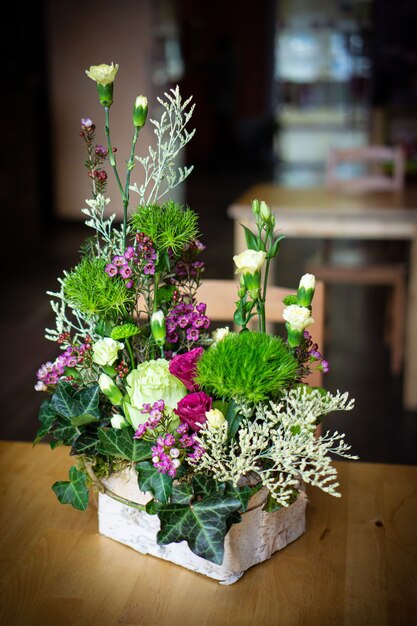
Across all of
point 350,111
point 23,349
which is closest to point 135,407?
point 23,349

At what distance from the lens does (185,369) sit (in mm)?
986

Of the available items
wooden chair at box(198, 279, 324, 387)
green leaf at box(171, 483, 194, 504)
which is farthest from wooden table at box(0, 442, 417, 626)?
wooden chair at box(198, 279, 324, 387)

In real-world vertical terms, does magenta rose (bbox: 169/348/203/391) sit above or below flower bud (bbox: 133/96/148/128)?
below

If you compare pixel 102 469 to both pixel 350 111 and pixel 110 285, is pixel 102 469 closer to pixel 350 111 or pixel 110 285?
pixel 110 285

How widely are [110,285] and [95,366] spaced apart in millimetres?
137

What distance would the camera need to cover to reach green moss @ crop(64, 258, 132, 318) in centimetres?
98

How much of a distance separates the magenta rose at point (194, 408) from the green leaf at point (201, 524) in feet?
0.28

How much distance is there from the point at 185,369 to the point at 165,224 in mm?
175

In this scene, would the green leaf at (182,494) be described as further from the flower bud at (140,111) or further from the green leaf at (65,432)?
the flower bud at (140,111)

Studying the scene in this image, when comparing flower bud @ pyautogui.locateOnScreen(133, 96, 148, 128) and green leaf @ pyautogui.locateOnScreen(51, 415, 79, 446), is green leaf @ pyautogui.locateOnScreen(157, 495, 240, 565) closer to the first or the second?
green leaf @ pyautogui.locateOnScreen(51, 415, 79, 446)

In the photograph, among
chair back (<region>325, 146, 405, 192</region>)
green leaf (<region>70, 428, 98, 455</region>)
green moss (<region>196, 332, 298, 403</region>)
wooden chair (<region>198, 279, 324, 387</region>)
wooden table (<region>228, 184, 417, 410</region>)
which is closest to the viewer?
green moss (<region>196, 332, 298, 403</region>)

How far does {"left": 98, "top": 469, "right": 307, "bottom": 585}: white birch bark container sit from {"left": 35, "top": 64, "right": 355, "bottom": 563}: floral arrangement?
0.02 metres

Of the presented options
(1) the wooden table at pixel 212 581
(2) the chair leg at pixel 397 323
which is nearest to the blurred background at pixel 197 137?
(2) the chair leg at pixel 397 323

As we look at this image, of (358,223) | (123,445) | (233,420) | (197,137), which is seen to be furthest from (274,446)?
(197,137)
